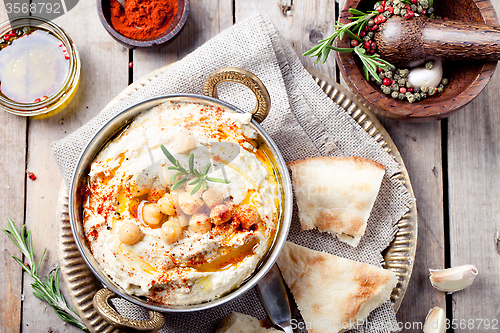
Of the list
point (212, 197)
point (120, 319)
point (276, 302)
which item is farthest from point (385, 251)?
point (120, 319)

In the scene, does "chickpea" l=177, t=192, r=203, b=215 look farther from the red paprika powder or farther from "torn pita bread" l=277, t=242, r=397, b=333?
the red paprika powder

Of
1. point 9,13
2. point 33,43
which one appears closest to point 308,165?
point 33,43

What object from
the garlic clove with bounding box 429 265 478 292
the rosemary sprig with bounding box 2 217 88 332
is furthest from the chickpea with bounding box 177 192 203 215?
the garlic clove with bounding box 429 265 478 292

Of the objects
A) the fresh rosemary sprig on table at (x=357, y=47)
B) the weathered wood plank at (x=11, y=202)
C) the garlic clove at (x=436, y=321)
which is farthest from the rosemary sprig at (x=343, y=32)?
the weathered wood plank at (x=11, y=202)

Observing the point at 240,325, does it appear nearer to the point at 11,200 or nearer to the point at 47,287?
the point at 47,287

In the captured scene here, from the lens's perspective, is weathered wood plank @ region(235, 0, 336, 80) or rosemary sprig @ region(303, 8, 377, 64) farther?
weathered wood plank @ region(235, 0, 336, 80)
